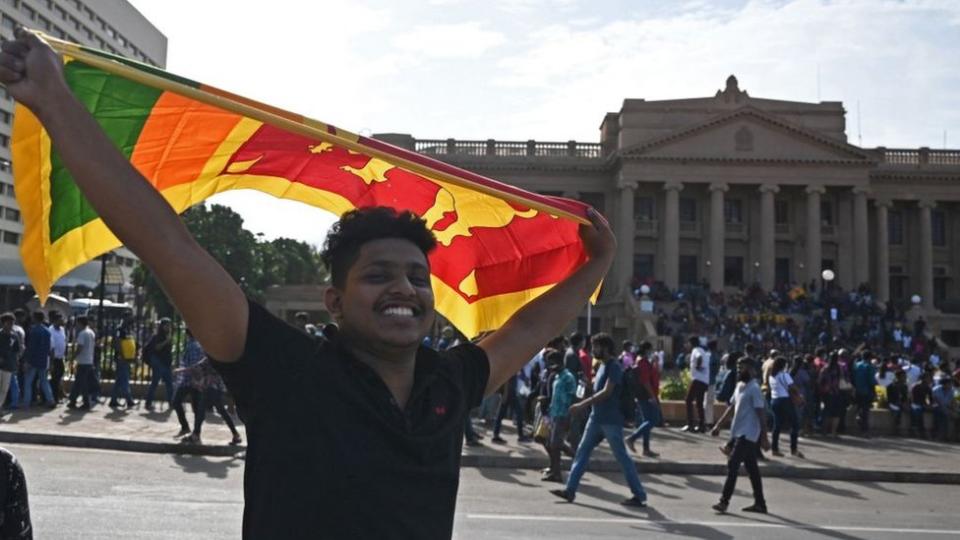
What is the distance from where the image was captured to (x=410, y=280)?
2162 mm

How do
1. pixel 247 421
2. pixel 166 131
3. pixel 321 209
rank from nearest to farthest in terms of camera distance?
1. pixel 247 421
2. pixel 166 131
3. pixel 321 209

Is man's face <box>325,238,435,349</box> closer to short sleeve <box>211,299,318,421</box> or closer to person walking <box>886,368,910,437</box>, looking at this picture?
short sleeve <box>211,299,318,421</box>

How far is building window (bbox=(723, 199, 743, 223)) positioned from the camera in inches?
2340

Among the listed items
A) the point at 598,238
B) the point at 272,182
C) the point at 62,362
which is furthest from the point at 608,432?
the point at 62,362

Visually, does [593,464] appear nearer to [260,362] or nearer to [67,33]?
[260,362]

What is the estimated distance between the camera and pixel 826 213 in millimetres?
59562

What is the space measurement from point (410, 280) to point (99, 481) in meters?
8.74

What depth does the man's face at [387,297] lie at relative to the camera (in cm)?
209

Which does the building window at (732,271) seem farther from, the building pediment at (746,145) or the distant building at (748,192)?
the building pediment at (746,145)

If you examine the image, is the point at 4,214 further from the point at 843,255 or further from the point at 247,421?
the point at 247,421

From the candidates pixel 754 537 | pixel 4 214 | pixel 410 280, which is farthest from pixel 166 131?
pixel 4 214

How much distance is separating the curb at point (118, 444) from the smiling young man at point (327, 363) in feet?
35.3

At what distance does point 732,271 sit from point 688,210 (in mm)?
4805

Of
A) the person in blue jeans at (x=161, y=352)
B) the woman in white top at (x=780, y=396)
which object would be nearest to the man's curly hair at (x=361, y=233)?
the woman in white top at (x=780, y=396)
